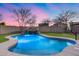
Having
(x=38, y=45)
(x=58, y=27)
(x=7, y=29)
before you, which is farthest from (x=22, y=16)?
(x=58, y=27)

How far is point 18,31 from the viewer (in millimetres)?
4691

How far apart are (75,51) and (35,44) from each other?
860mm

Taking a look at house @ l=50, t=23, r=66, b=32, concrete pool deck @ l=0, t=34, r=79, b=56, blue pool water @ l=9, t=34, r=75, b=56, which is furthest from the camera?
house @ l=50, t=23, r=66, b=32

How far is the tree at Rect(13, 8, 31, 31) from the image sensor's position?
461 centimetres

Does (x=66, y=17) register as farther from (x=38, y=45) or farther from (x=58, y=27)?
(x=38, y=45)

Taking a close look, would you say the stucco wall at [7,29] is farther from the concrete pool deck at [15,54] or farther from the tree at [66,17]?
the tree at [66,17]

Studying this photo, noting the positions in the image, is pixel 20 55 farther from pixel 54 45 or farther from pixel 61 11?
pixel 61 11

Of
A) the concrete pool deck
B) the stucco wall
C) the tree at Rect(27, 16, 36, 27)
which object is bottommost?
the concrete pool deck

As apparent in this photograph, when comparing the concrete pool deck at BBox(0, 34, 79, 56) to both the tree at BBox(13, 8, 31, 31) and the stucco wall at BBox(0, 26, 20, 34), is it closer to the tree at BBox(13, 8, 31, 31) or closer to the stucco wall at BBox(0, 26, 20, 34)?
the stucco wall at BBox(0, 26, 20, 34)

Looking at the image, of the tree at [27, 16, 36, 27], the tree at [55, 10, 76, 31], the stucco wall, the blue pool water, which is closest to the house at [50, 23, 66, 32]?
the tree at [55, 10, 76, 31]

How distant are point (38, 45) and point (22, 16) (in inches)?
28.3

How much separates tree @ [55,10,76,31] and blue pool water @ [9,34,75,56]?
36 centimetres

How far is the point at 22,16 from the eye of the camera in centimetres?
467

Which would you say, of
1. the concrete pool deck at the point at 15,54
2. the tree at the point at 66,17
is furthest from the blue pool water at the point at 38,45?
the tree at the point at 66,17
